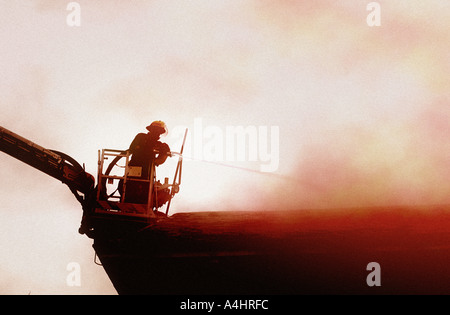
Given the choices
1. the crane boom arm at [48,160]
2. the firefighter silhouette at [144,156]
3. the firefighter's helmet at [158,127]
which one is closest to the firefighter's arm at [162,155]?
the firefighter silhouette at [144,156]

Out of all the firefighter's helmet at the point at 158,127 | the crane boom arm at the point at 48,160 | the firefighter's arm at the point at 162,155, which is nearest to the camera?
the crane boom arm at the point at 48,160


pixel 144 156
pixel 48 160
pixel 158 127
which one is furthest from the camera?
pixel 158 127

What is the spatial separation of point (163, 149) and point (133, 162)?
0.84m

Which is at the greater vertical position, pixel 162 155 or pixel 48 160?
pixel 162 155

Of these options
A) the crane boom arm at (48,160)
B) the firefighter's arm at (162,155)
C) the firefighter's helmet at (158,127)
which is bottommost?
the crane boom arm at (48,160)

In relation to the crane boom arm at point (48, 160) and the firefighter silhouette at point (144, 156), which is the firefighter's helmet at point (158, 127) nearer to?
the firefighter silhouette at point (144, 156)

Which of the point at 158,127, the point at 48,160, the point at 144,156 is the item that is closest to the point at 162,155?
the point at 144,156

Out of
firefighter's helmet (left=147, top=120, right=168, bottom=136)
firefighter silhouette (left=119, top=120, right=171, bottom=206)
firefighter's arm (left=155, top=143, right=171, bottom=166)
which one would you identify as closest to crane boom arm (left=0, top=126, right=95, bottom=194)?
firefighter silhouette (left=119, top=120, right=171, bottom=206)

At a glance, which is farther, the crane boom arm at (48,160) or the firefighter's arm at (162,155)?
the firefighter's arm at (162,155)

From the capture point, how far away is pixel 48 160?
30.9 feet

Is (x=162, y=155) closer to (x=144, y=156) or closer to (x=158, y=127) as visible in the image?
(x=144, y=156)

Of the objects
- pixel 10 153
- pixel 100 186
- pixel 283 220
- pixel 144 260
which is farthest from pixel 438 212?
pixel 10 153

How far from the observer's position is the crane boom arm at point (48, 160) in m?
9.05
